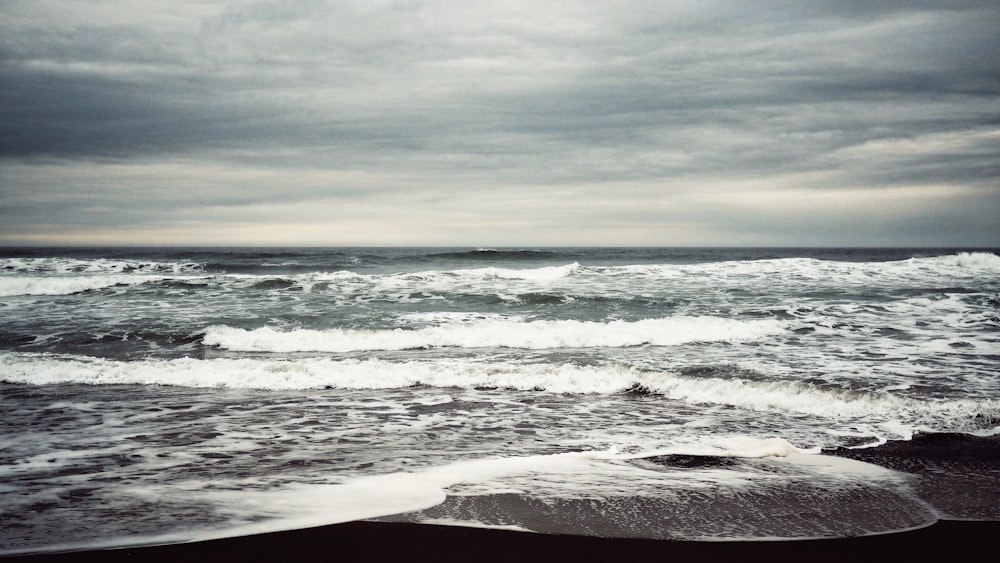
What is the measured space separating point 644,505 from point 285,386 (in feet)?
21.9

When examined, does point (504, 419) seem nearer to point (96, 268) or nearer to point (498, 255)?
point (96, 268)

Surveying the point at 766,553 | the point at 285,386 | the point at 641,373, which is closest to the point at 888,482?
the point at 766,553

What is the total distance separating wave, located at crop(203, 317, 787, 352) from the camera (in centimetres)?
1332

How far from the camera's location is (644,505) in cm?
472

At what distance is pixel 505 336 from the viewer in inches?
544

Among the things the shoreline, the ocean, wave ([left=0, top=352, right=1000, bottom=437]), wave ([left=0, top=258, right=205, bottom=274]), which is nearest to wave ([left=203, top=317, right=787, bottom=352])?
the ocean

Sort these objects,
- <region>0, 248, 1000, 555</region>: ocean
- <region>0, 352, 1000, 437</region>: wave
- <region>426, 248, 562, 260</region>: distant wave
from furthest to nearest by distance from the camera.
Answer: <region>426, 248, 562, 260</region>: distant wave → <region>0, 352, 1000, 437</region>: wave → <region>0, 248, 1000, 555</region>: ocean

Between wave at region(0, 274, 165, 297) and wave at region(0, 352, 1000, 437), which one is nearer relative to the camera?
wave at region(0, 352, 1000, 437)

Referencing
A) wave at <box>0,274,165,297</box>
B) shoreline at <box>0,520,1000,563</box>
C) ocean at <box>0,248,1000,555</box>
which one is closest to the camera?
shoreline at <box>0,520,1000,563</box>

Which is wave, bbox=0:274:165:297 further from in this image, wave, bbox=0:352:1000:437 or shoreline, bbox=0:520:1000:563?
shoreline, bbox=0:520:1000:563

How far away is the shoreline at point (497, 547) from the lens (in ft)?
12.8

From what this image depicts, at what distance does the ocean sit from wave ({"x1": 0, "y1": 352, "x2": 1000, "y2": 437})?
52 mm

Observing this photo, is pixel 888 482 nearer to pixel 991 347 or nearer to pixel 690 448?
pixel 690 448

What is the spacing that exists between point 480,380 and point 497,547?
586 cm
